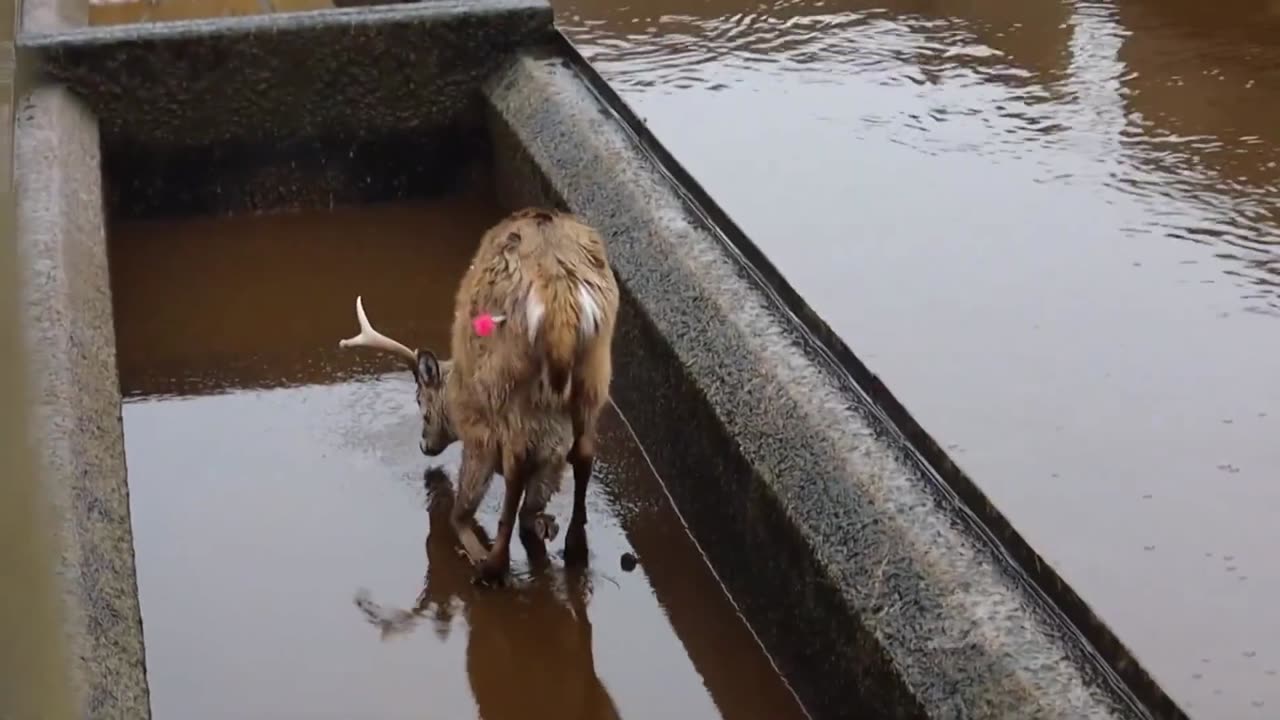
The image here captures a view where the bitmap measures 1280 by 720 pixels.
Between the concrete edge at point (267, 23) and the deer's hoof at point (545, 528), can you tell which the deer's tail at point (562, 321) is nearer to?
the deer's hoof at point (545, 528)

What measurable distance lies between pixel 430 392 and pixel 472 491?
16.2 inches

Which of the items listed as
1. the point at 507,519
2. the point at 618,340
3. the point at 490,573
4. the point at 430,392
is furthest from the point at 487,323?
the point at 618,340

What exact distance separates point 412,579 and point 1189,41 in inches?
141

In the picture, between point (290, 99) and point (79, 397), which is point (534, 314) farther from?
point (290, 99)

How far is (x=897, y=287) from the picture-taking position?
149 inches

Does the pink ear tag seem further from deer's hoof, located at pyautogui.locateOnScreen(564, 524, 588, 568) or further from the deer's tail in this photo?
deer's hoof, located at pyautogui.locateOnScreen(564, 524, 588, 568)

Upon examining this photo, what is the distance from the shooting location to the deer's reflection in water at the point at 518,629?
300 cm

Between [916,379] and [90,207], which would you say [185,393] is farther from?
[916,379]

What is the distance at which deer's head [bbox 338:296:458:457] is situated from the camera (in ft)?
12.0

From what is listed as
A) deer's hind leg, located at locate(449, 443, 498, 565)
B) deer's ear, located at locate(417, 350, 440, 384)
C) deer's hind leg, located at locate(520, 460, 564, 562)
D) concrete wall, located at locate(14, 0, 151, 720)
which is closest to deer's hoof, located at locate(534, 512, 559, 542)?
deer's hind leg, located at locate(520, 460, 564, 562)

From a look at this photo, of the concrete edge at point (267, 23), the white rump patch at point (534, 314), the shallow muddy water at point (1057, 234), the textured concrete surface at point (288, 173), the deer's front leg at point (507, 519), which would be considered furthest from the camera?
the textured concrete surface at point (288, 173)

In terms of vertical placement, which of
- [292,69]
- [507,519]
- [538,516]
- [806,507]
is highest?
[292,69]

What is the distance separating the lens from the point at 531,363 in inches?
118

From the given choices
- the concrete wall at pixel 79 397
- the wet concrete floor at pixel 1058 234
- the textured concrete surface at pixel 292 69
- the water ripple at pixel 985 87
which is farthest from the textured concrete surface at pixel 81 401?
the water ripple at pixel 985 87
